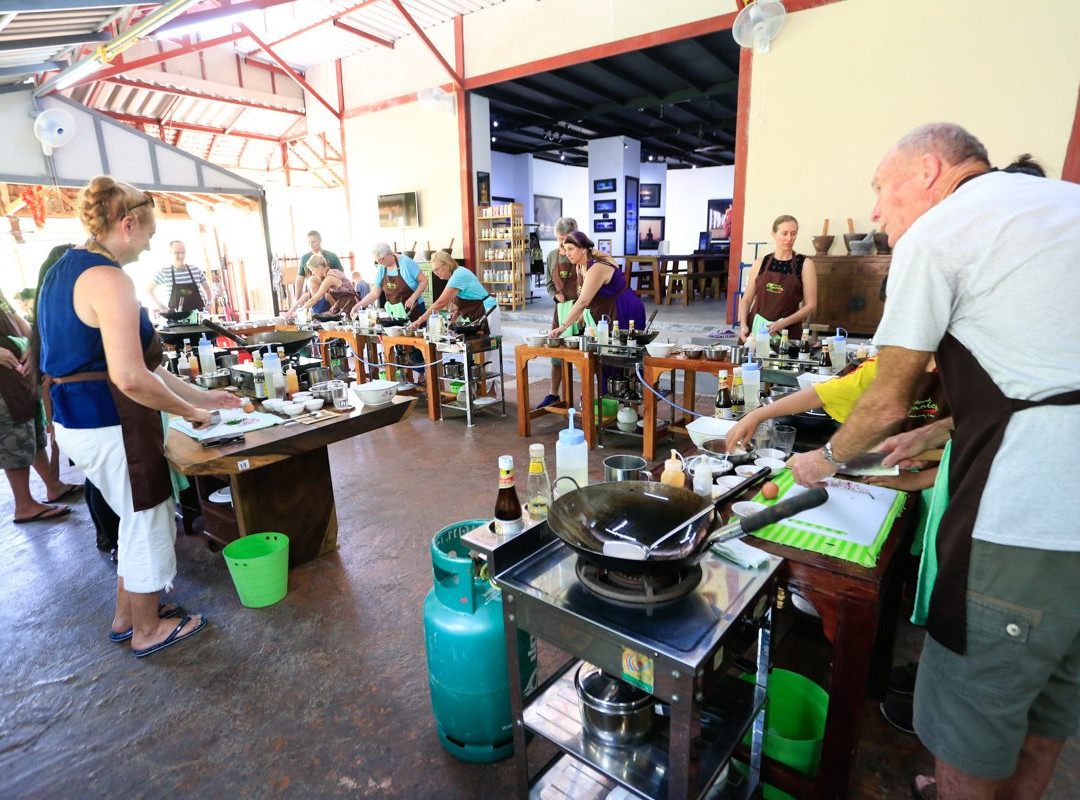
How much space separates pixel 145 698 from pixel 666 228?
18657 millimetres

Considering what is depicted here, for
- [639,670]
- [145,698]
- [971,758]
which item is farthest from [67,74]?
[971,758]

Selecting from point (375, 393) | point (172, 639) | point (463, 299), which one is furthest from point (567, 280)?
point (172, 639)

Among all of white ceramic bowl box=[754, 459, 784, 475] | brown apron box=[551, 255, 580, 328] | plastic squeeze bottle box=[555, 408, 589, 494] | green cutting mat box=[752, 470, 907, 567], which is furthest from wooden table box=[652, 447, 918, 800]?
brown apron box=[551, 255, 580, 328]

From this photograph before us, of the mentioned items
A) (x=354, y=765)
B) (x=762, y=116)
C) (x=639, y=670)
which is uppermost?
(x=762, y=116)

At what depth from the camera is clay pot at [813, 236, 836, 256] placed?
21.1 feet

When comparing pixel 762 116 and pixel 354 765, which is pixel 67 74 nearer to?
pixel 762 116

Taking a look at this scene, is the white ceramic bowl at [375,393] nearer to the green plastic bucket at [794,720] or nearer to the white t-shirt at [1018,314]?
the green plastic bucket at [794,720]

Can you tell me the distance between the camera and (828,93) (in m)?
6.31

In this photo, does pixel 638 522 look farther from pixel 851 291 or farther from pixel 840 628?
pixel 851 291

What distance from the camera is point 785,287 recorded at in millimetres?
4609

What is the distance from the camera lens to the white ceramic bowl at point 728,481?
1802 mm

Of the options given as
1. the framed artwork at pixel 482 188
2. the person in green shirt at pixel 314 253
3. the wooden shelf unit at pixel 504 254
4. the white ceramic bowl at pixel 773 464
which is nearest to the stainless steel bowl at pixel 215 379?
the white ceramic bowl at pixel 773 464

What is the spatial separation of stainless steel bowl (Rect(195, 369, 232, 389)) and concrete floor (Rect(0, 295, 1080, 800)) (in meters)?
0.95

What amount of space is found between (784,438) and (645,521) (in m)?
1.02
